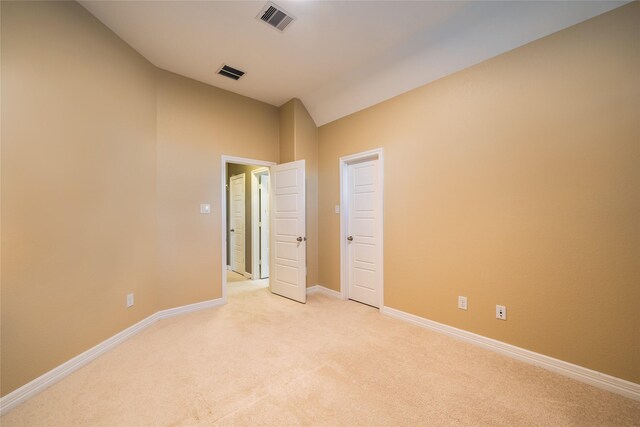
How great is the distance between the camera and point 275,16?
7.52 feet

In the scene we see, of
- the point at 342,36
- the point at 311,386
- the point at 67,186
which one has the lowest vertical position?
the point at 311,386

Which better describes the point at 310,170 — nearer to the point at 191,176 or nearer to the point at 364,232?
the point at 364,232

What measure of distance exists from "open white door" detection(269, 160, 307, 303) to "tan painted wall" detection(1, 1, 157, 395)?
1710mm

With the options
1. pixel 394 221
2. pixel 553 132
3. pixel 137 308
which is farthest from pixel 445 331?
pixel 137 308

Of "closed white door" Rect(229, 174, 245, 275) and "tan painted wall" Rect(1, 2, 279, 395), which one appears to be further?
"closed white door" Rect(229, 174, 245, 275)

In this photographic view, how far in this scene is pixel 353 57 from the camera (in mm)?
2902

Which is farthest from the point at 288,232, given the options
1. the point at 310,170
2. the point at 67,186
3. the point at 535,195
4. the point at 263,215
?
the point at 535,195

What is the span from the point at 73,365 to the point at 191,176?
7.09 feet

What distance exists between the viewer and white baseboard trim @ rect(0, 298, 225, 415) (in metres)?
1.69

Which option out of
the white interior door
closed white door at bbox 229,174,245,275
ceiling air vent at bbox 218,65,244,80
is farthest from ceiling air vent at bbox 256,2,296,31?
closed white door at bbox 229,174,245,275

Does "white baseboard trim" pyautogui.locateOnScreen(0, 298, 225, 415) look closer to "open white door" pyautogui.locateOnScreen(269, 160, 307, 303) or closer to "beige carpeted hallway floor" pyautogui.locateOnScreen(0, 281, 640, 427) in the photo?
"beige carpeted hallway floor" pyautogui.locateOnScreen(0, 281, 640, 427)

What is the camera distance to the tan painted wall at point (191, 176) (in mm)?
3162

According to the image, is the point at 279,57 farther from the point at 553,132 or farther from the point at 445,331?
the point at 445,331

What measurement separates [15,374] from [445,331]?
3.47 metres
